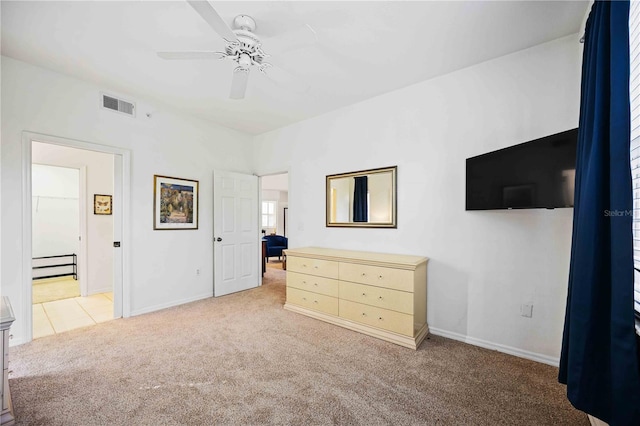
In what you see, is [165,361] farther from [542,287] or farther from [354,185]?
[542,287]

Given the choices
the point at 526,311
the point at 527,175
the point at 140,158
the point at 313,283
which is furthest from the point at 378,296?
the point at 140,158

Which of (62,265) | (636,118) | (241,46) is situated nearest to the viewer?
(636,118)

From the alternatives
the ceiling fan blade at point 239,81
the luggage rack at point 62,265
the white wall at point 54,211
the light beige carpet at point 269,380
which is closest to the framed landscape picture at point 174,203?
the light beige carpet at point 269,380

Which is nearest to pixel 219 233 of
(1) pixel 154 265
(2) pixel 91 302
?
(1) pixel 154 265

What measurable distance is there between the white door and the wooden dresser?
4.52ft

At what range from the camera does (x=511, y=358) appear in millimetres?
2383

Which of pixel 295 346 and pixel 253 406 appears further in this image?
pixel 295 346

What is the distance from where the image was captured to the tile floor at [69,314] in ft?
10.00

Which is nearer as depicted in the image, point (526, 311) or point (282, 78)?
point (526, 311)

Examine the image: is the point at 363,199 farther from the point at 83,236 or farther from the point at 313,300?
the point at 83,236

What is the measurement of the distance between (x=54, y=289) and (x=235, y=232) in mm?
3250

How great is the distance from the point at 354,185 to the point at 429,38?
5.82 ft

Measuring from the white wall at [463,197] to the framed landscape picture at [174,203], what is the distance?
2.29 metres

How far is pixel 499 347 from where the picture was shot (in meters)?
2.52
